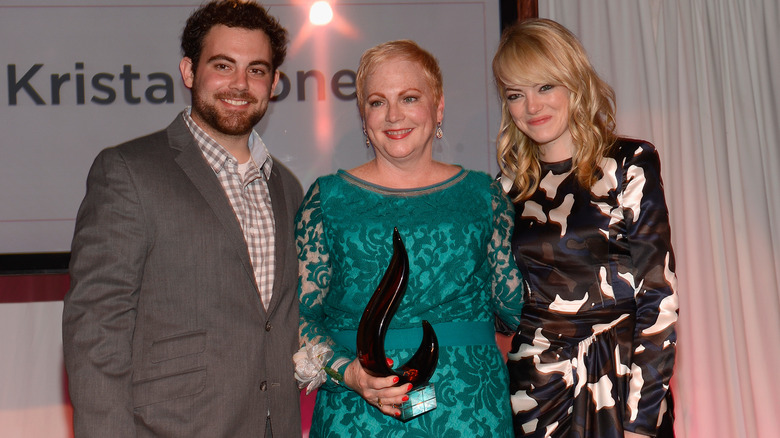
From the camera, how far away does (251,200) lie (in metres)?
2.10

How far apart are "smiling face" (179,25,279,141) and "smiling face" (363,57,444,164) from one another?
0.35 m

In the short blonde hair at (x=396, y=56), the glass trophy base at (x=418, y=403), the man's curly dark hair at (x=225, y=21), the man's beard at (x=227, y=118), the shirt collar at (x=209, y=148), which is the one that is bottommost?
the glass trophy base at (x=418, y=403)

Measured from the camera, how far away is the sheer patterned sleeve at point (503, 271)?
80.4 inches

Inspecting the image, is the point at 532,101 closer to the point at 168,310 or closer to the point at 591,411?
the point at 591,411

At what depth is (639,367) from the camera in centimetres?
184

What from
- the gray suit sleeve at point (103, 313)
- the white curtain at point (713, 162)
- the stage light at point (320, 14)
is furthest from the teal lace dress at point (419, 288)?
the white curtain at point (713, 162)

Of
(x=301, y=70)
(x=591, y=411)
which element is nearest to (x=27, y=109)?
(x=301, y=70)

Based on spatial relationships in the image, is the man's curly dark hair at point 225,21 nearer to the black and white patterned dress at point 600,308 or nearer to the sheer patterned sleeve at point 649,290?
the black and white patterned dress at point 600,308

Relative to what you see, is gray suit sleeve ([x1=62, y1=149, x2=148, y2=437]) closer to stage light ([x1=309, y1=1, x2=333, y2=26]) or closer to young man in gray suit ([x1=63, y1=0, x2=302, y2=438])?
young man in gray suit ([x1=63, y1=0, x2=302, y2=438])

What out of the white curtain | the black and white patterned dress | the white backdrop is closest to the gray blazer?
the black and white patterned dress

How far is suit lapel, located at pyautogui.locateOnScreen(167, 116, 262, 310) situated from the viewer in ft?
6.35

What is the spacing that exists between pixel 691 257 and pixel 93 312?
8.62ft

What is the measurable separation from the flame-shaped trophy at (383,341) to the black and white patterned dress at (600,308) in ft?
1.48

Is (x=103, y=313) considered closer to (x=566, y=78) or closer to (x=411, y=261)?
(x=411, y=261)
